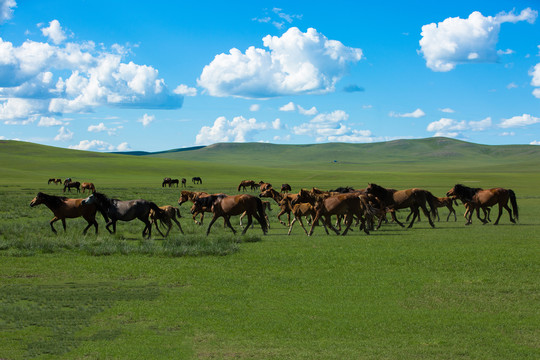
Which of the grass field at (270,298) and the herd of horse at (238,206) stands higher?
the herd of horse at (238,206)

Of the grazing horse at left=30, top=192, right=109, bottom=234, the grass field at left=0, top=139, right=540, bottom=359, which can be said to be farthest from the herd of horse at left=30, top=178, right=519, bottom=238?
the grass field at left=0, top=139, right=540, bottom=359

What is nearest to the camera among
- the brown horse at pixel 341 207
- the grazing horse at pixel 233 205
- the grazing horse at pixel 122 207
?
the grazing horse at pixel 122 207

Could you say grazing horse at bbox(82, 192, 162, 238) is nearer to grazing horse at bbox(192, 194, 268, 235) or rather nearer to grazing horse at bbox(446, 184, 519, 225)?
grazing horse at bbox(192, 194, 268, 235)

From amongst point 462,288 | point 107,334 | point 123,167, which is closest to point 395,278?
point 462,288

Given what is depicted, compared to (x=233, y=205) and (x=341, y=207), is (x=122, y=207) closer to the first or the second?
(x=233, y=205)

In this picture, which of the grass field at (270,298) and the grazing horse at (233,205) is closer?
the grass field at (270,298)

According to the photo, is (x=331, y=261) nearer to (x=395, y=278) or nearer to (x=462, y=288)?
(x=395, y=278)

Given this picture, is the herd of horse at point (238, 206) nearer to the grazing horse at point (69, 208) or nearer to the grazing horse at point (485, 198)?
the grazing horse at point (69, 208)

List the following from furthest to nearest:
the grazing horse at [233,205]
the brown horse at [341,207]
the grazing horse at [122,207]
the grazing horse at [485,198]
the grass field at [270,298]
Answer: the grazing horse at [485,198] → the brown horse at [341,207] → the grazing horse at [233,205] → the grazing horse at [122,207] → the grass field at [270,298]

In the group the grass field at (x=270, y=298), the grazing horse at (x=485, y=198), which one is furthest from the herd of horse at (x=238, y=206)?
the grazing horse at (x=485, y=198)

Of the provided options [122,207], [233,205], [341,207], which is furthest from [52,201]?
[341,207]

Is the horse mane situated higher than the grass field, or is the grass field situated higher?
the horse mane

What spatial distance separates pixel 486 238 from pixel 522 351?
507 inches

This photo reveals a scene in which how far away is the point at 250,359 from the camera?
7332mm
